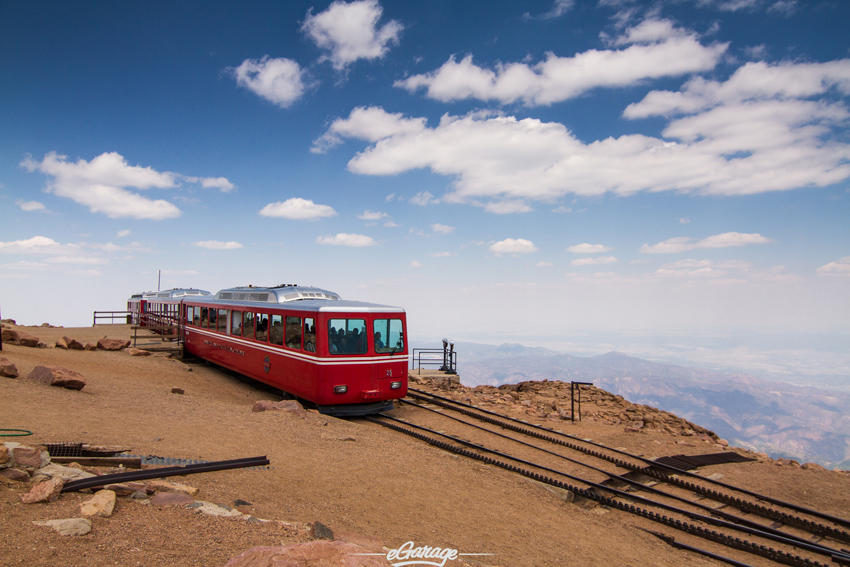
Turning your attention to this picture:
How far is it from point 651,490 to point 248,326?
12697mm

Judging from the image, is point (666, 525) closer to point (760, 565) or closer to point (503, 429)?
point (760, 565)

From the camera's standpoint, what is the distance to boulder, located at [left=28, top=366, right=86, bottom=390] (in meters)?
12.0

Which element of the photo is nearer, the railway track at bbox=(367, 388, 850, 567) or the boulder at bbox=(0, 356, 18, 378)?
the railway track at bbox=(367, 388, 850, 567)

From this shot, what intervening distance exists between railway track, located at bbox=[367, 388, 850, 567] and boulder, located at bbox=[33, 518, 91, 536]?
7.35 meters

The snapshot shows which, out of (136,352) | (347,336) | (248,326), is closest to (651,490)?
(347,336)

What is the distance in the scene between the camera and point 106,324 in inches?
1774

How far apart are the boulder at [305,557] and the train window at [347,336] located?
27.9 feet

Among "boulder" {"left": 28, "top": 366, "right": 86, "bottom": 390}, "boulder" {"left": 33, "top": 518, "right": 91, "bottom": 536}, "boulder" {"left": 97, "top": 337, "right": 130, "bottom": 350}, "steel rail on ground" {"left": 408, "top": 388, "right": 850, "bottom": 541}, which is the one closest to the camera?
"boulder" {"left": 33, "top": 518, "right": 91, "bottom": 536}

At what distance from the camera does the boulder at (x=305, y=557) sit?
3828 mm

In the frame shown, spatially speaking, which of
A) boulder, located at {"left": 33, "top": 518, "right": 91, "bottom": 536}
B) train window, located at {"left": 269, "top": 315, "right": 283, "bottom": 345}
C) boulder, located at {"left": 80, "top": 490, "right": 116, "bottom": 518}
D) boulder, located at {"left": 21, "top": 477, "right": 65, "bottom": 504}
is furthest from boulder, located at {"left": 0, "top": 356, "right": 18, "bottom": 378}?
boulder, located at {"left": 33, "top": 518, "right": 91, "bottom": 536}

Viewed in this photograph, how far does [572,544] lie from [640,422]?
1010cm

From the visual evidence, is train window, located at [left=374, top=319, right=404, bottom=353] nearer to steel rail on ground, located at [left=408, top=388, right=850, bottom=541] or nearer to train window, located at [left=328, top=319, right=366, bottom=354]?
train window, located at [left=328, top=319, right=366, bottom=354]

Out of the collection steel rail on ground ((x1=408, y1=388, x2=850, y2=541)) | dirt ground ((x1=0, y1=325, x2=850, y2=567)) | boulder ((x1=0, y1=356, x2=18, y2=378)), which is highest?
boulder ((x1=0, y1=356, x2=18, y2=378))

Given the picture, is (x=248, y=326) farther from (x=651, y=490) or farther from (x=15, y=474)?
(x=651, y=490)
